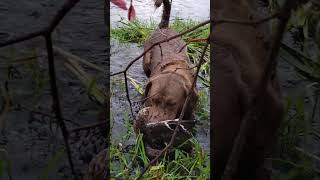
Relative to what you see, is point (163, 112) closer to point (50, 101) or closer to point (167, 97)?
point (167, 97)

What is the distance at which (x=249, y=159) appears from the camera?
0.73 m

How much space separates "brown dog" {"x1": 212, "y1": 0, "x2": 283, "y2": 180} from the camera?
69cm

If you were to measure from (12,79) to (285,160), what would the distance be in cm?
39

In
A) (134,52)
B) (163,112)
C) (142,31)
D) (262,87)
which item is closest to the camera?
(262,87)

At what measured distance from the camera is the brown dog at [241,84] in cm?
69

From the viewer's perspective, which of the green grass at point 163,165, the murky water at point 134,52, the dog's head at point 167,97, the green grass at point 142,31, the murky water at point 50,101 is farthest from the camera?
the green grass at point 142,31

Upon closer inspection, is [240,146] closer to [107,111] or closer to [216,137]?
[107,111]

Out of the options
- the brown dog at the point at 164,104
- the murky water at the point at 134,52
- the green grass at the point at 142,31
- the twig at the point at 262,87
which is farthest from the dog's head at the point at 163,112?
the twig at the point at 262,87

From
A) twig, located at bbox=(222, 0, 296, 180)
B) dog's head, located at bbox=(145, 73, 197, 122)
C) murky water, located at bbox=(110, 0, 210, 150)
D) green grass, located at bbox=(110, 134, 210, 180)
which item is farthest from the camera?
murky water, located at bbox=(110, 0, 210, 150)

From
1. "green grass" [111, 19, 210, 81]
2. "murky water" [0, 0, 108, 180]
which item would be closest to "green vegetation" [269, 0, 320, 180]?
"murky water" [0, 0, 108, 180]

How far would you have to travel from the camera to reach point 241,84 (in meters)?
0.75

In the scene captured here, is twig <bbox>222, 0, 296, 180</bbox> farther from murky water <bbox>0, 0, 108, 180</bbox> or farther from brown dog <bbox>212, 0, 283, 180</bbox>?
murky water <bbox>0, 0, 108, 180</bbox>

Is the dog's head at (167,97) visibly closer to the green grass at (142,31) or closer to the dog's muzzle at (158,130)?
the dog's muzzle at (158,130)

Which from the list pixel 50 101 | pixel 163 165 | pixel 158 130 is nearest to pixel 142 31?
pixel 158 130
